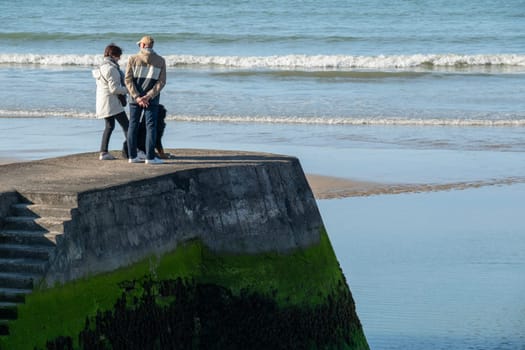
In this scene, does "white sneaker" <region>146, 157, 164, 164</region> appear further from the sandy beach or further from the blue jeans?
the sandy beach

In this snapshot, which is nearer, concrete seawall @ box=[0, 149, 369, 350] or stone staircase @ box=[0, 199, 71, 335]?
stone staircase @ box=[0, 199, 71, 335]

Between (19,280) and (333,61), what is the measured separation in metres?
34.4

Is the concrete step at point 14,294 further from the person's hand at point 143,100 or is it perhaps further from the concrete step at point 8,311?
the person's hand at point 143,100

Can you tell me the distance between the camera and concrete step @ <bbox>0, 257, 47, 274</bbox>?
8172 millimetres

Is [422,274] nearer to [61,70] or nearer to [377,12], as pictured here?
[61,70]

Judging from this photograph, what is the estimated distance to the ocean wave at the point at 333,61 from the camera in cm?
4169

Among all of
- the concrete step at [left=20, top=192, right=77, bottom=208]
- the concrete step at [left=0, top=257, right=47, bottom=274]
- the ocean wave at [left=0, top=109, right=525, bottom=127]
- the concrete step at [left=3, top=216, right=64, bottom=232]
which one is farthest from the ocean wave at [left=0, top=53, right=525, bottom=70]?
the concrete step at [left=0, top=257, right=47, bottom=274]

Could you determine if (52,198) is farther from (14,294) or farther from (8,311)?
(8,311)

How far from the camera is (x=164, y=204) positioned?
30.7 feet

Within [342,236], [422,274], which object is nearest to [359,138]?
[342,236]

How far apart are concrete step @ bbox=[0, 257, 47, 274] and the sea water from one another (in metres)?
3.94

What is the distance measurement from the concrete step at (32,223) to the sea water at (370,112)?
381 cm

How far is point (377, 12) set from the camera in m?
61.9

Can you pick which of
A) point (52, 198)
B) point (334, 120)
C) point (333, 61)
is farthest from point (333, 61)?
point (52, 198)
